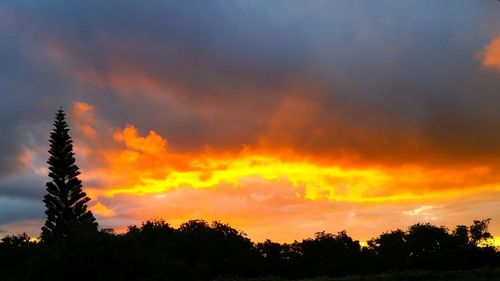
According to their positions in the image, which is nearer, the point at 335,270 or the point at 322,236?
the point at 335,270

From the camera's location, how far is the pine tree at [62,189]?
5659cm

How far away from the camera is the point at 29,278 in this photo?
32.8 m

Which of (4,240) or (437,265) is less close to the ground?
(4,240)

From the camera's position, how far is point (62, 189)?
57969 mm

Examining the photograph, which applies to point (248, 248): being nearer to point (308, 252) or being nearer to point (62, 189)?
point (308, 252)

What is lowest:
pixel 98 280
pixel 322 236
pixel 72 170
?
pixel 98 280

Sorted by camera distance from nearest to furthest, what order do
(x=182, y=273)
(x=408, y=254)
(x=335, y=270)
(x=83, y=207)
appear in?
(x=182, y=273), (x=83, y=207), (x=335, y=270), (x=408, y=254)

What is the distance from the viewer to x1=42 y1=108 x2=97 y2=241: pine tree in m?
56.6

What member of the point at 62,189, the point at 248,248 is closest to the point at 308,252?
the point at 248,248

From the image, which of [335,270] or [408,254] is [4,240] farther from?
[408,254]

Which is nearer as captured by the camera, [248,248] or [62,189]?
[62,189]

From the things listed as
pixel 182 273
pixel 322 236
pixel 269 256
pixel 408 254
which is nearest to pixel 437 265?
pixel 408 254

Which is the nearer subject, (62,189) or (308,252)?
(62,189)

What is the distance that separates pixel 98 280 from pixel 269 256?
48242mm
